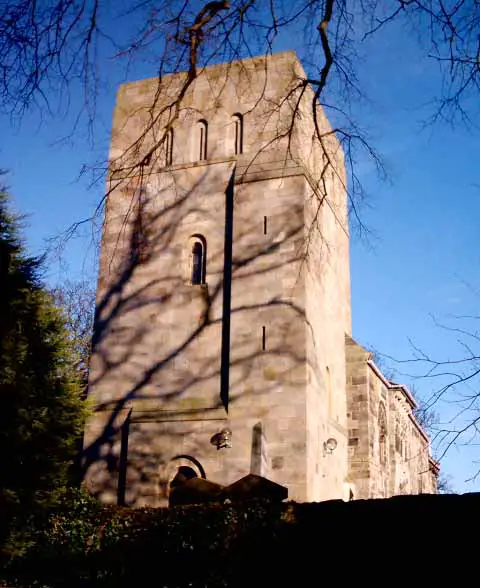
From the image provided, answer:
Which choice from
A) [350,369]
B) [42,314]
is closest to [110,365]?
[42,314]

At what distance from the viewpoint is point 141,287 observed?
19.5 metres

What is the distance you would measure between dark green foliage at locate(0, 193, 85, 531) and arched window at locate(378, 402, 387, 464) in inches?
398

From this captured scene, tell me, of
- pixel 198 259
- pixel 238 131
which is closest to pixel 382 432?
pixel 198 259

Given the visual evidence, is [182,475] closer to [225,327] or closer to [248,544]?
[225,327]

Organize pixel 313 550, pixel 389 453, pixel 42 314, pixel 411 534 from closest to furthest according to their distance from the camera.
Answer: pixel 411 534 < pixel 313 550 < pixel 42 314 < pixel 389 453

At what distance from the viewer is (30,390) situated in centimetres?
1459

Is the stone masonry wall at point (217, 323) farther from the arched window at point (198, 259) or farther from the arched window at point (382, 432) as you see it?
the arched window at point (382, 432)

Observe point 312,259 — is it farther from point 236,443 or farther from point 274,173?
point 236,443

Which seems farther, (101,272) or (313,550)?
(101,272)

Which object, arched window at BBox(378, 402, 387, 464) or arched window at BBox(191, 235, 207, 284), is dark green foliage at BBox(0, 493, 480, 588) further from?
arched window at BBox(378, 402, 387, 464)

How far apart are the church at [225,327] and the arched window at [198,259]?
1.2 inches

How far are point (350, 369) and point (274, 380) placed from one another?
493 cm

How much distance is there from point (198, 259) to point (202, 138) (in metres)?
3.36

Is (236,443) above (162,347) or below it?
below
